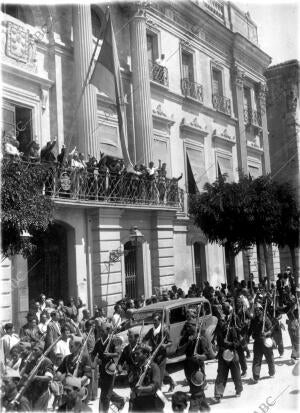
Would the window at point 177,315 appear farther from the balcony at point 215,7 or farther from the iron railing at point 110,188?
the balcony at point 215,7

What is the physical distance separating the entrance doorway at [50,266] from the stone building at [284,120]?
21.3 metres

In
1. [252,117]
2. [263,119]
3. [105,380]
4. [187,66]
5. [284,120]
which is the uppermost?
[284,120]

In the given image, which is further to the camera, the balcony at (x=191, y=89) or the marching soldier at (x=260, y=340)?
the balcony at (x=191, y=89)

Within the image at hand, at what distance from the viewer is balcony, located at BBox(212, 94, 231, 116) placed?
2425 centimetres

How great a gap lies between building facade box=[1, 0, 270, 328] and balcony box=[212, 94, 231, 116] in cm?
Result: 5

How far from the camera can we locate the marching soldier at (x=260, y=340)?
9594 millimetres

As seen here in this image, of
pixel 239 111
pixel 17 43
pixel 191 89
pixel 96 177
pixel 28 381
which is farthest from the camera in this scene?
pixel 239 111

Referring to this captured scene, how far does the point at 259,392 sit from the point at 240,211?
10.0m

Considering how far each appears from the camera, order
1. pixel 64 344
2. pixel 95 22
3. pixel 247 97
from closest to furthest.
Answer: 1. pixel 64 344
2. pixel 95 22
3. pixel 247 97

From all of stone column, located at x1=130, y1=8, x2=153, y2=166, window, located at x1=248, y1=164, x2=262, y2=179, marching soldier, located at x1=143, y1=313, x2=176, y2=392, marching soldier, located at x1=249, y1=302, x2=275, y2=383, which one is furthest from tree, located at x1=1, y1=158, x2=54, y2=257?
window, located at x1=248, y1=164, x2=262, y2=179

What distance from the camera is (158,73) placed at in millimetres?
20375

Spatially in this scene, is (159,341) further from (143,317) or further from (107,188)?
(107,188)

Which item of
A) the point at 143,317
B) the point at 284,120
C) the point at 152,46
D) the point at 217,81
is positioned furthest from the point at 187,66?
the point at 143,317

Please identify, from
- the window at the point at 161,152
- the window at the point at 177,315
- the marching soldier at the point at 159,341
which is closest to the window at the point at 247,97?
the window at the point at 161,152
